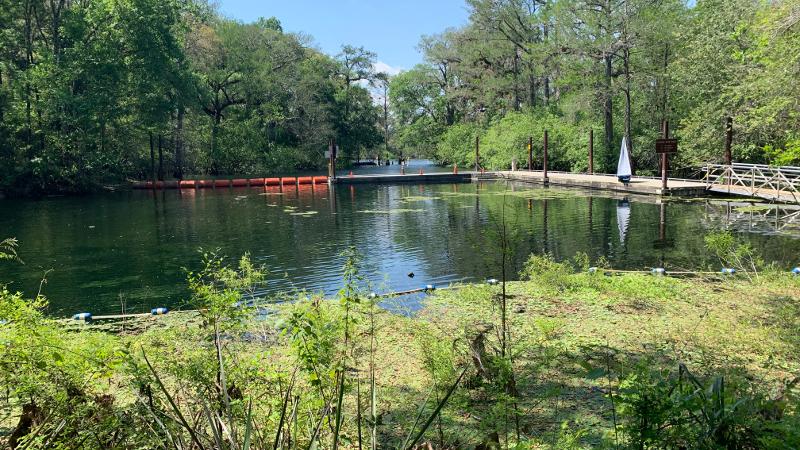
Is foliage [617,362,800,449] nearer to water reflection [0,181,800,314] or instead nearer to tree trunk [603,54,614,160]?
water reflection [0,181,800,314]

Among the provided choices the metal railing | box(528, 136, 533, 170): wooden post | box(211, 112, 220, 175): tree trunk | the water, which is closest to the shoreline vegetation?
the water

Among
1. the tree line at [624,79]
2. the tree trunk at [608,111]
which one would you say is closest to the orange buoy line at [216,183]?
the tree line at [624,79]

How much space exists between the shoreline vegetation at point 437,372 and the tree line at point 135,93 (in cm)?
3129

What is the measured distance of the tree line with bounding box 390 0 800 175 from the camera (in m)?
19.5

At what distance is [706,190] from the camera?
78.5 ft

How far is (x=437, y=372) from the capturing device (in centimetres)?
512

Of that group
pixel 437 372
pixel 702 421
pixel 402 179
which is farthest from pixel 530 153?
pixel 702 421

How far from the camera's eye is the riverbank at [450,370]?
3.06 metres

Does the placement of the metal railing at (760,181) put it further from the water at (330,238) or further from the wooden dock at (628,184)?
the water at (330,238)

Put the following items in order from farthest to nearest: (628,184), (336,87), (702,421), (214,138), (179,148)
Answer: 1. (336,87)
2. (214,138)
3. (179,148)
4. (628,184)
5. (702,421)

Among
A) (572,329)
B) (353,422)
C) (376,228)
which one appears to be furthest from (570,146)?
(353,422)

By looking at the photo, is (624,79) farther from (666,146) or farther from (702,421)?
(702,421)

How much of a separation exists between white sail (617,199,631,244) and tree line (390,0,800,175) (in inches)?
171

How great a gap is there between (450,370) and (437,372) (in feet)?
0.46
